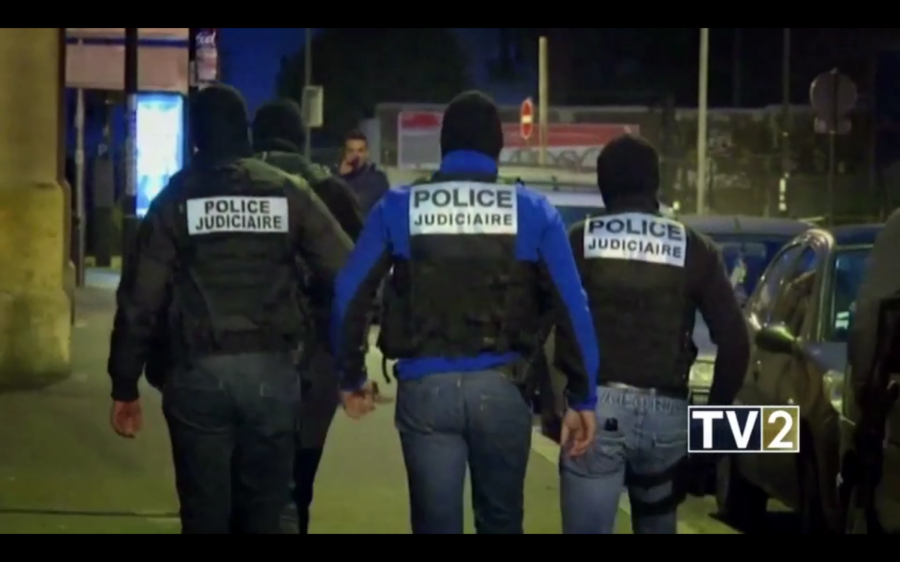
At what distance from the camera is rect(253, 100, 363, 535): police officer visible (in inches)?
265

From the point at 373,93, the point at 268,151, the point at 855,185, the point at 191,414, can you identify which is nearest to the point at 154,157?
the point at 268,151

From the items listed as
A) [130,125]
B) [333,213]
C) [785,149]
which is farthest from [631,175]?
[785,149]

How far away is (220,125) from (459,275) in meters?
1.08

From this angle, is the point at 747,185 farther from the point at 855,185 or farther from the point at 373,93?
the point at 373,93

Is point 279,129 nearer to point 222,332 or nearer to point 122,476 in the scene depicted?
point 222,332

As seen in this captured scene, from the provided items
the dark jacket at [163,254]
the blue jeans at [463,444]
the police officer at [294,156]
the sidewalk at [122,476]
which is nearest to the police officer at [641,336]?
the blue jeans at [463,444]

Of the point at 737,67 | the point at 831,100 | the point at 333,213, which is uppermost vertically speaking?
the point at 737,67

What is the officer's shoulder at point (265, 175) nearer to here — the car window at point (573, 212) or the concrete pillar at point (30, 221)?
the concrete pillar at point (30, 221)

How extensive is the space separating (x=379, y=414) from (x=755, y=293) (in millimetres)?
3888

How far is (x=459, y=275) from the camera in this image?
5.53 metres

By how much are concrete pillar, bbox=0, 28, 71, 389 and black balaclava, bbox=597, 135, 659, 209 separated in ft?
25.2

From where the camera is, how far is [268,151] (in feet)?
23.9
